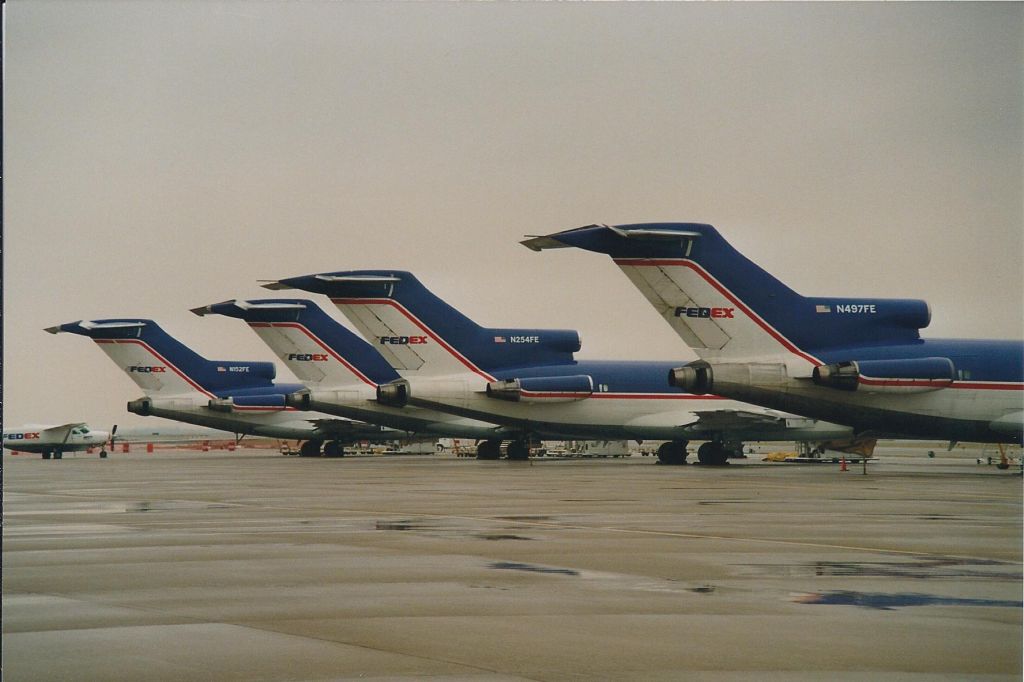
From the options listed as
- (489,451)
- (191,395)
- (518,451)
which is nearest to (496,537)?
(518,451)

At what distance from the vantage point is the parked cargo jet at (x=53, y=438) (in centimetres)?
7381

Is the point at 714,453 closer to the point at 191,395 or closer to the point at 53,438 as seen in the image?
the point at 191,395

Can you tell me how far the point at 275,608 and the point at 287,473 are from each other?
28.1 metres

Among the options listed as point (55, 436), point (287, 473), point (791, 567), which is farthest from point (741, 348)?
point (55, 436)

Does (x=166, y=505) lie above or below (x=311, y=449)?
above

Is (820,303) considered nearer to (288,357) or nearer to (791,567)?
(791,567)

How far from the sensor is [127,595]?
9.52 metres

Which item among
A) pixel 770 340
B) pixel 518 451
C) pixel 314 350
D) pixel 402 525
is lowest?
pixel 518 451

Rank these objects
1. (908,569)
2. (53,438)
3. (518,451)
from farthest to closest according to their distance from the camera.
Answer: (53,438) < (518,451) < (908,569)

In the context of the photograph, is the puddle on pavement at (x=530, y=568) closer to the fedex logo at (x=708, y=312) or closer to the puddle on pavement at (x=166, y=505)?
the puddle on pavement at (x=166, y=505)

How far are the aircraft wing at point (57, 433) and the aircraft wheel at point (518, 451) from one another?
3683 cm

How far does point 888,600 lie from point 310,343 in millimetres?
45896

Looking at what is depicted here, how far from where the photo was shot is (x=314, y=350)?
53344 mm

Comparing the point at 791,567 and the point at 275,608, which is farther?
the point at 791,567
